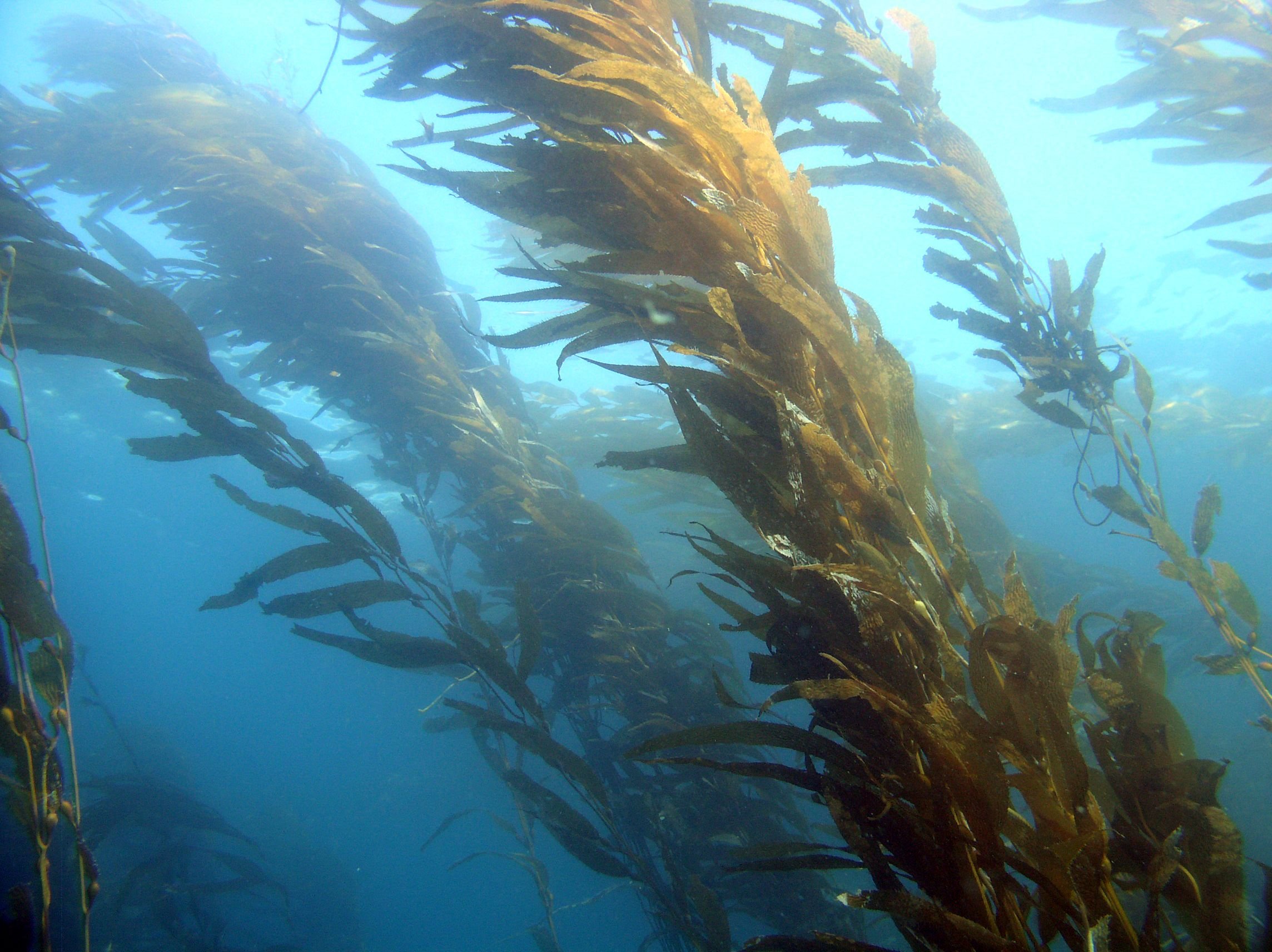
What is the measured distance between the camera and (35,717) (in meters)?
1.35

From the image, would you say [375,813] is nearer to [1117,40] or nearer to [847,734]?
[847,734]

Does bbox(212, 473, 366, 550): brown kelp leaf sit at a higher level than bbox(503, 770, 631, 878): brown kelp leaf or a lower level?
higher

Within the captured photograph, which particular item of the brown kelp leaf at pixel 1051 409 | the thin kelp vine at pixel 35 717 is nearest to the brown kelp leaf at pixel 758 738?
the thin kelp vine at pixel 35 717

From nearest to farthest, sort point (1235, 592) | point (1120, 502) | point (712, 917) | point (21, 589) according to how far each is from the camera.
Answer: point (21, 589), point (1235, 592), point (1120, 502), point (712, 917)

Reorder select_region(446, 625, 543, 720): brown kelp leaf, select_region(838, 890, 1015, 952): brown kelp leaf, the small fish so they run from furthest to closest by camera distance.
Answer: select_region(446, 625, 543, 720): brown kelp leaf, the small fish, select_region(838, 890, 1015, 952): brown kelp leaf

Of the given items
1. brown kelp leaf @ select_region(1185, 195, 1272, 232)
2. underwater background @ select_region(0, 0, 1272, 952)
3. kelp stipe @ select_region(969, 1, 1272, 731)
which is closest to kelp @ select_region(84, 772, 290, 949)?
underwater background @ select_region(0, 0, 1272, 952)

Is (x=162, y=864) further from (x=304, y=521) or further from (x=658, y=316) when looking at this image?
(x=658, y=316)

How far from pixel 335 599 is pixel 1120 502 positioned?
3.49 m

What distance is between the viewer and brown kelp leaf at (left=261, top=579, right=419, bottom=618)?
8.14ft

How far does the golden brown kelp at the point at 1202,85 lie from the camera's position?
3279mm

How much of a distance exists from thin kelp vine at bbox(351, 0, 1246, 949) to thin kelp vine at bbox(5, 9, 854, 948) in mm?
1286

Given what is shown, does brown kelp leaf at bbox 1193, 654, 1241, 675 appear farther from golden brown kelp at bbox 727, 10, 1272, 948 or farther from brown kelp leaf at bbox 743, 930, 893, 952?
brown kelp leaf at bbox 743, 930, 893, 952

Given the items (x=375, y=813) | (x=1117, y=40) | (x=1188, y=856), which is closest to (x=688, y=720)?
(x=1188, y=856)

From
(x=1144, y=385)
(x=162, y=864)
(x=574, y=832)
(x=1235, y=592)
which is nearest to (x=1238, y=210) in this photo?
(x=1144, y=385)
